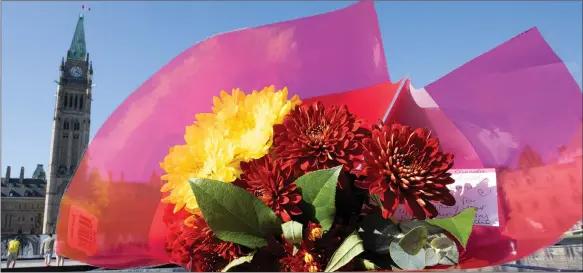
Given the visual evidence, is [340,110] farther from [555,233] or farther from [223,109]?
[555,233]

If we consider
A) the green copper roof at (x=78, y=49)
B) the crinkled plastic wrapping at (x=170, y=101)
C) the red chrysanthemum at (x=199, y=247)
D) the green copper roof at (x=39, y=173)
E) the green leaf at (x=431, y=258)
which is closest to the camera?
the green leaf at (x=431, y=258)

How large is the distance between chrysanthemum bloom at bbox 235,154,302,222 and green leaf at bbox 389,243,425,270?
0.52 feet

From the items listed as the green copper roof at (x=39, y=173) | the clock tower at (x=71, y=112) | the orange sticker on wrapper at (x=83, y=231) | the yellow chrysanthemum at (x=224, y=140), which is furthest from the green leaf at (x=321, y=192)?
the green copper roof at (x=39, y=173)

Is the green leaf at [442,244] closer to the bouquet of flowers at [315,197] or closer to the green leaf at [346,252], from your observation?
the bouquet of flowers at [315,197]

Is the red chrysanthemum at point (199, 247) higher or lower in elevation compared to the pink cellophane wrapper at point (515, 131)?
lower

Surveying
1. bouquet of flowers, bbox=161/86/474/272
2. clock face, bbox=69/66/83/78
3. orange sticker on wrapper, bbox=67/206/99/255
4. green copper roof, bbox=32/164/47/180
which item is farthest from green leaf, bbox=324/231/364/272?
green copper roof, bbox=32/164/47/180

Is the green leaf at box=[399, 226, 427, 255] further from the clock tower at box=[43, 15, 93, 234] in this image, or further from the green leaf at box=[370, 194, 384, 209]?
the clock tower at box=[43, 15, 93, 234]

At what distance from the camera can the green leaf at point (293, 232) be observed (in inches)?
27.7

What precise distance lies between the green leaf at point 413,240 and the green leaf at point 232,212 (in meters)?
0.20

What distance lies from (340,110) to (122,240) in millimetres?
530

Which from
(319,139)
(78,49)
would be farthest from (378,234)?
(78,49)

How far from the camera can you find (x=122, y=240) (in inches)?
37.6

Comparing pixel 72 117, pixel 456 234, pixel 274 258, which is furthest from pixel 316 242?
pixel 72 117

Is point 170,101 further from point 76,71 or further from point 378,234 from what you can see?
point 76,71
